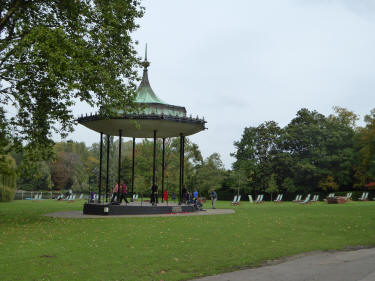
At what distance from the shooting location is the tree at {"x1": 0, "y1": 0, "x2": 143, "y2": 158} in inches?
590

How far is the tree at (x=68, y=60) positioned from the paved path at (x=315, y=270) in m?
10.1

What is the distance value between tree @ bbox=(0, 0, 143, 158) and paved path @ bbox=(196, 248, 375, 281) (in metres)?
10.1

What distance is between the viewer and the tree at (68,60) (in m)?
15.0

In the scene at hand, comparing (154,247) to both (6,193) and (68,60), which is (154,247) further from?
(6,193)

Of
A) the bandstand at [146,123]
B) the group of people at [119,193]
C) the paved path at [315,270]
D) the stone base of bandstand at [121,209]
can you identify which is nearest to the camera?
the paved path at [315,270]

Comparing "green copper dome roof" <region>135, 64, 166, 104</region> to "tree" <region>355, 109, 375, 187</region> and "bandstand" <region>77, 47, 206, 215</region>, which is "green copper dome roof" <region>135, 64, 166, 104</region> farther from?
"tree" <region>355, 109, 375, 187</region>

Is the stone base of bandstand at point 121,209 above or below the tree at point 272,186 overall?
below

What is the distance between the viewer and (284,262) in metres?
8.48

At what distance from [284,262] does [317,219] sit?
10.1 meters

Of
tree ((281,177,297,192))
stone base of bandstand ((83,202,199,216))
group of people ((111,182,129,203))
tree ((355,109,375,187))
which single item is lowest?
stone base of bandstand ((83,202,199,216))

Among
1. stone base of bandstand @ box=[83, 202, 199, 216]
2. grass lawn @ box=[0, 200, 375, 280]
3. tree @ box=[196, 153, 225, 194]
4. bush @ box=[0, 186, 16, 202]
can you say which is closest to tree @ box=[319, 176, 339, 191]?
tree @ box=[196, 153, 225, 194]

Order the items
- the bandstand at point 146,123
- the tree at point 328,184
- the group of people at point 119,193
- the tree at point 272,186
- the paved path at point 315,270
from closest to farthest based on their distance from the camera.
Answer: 1. the paved path at point 315,270
2. the bandstand at point 146,123
3. the group of people at point 119,193
4. the tree at point 328,184
5. the tree at point 272,186

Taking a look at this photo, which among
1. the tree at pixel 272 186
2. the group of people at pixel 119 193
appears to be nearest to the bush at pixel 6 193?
the group of people at pixel 119 193

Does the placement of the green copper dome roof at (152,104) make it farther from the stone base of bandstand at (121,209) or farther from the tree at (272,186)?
the tree at (272,186)
